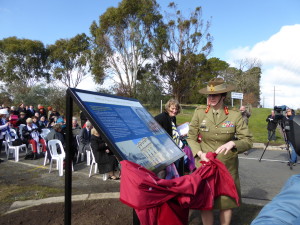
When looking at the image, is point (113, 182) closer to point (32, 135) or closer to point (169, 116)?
point (169, 116)

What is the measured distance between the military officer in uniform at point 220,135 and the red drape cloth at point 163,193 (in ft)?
1.21

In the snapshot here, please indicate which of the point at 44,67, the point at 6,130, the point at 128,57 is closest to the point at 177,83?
the point at 128,57

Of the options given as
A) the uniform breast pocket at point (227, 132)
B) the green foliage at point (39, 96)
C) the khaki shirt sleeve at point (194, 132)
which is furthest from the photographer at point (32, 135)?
the green foliage at point (39, 96)

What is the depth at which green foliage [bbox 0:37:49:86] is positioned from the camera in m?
33.0

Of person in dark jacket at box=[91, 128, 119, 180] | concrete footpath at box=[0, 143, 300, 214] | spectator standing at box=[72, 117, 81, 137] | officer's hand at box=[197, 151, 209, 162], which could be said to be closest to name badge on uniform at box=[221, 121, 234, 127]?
officer's hand at box=[197, 151, 209, 162]

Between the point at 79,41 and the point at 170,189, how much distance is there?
3309 centimetres

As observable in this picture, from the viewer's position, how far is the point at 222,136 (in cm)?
266

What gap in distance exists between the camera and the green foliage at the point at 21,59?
33.0 m

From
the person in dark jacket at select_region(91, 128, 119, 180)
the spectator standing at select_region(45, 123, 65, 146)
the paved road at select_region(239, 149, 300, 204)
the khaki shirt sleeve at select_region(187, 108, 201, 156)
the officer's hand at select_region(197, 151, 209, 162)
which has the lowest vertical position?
the paved road at select_region(239, 149, 300, 204)

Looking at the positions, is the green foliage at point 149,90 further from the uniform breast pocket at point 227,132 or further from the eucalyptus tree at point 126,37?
the uniform breast pocket at point 227,132

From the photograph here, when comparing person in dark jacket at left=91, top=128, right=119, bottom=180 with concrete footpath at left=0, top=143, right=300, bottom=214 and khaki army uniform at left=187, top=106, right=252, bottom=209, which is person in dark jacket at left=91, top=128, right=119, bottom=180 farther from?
khaki army uniform at left=187, top=106, right=252, bottom=209

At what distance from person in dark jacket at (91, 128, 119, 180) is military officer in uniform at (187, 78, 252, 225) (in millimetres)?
3573

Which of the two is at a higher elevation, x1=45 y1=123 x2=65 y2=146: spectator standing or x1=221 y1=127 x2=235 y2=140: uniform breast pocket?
x1=221 y1=127 x2=235 y2=140: uniform breast pocket

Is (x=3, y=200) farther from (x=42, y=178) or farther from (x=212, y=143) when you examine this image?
(x=212, y=143)
